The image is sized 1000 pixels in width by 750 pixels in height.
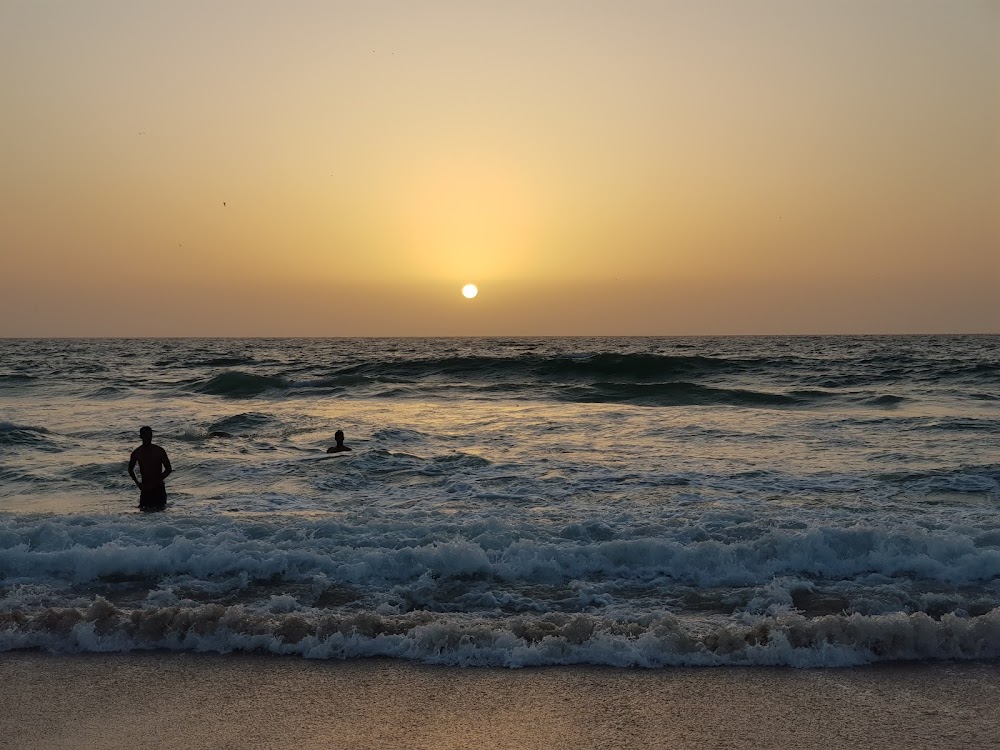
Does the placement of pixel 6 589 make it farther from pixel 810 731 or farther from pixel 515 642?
pixel 810 731

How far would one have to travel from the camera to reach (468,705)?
5.28m

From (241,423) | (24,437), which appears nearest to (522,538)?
(24,437)

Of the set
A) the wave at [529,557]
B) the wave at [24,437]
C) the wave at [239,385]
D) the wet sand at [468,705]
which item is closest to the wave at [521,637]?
the wet sand at [468,705]

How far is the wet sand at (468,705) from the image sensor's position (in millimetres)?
4789

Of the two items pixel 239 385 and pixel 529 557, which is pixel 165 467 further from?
pixel 239 385

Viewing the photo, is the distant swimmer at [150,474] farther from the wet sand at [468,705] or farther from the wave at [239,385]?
the wave at [239,385]

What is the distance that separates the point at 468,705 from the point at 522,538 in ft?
12.7

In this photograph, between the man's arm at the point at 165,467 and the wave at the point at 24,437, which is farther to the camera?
the wave at the point at 24,437

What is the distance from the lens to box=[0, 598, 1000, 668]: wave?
5.94m

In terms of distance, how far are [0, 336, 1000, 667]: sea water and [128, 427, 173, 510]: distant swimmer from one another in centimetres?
42

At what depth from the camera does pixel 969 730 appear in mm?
4793

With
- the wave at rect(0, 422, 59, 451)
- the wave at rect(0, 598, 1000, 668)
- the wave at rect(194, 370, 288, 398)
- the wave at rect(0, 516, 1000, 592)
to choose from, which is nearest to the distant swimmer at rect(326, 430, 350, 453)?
the wave at rect(0, 422, 59, 451)

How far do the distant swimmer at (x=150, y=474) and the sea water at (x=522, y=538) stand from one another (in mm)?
416

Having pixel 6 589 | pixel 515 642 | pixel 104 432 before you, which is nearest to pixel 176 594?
pixel 6 589
